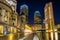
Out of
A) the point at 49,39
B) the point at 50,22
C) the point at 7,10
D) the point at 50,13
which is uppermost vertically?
the point at 7,10

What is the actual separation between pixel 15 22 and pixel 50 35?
2278cm

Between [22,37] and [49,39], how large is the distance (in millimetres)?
2196

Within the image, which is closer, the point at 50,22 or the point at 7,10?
the point at 50,22

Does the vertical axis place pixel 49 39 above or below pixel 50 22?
below

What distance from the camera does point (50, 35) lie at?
248 inches

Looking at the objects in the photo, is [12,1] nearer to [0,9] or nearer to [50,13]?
[0,9]

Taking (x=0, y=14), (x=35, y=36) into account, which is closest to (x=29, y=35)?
(x=35, y=36)

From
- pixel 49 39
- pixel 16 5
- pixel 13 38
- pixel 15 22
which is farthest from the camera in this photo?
pixel 16 5

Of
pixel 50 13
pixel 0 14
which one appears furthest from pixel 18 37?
pixel 0 14

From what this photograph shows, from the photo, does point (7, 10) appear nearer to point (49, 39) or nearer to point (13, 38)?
point (49, 39)

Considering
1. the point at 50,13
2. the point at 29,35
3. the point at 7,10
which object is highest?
the point at 7,10

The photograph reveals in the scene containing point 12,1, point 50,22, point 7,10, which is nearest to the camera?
point 50,22

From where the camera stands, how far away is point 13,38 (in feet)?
13.2

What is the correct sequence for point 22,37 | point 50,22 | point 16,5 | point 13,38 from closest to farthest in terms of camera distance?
point 13,38 → point 22,37 → point 50,22 → point 16,5
